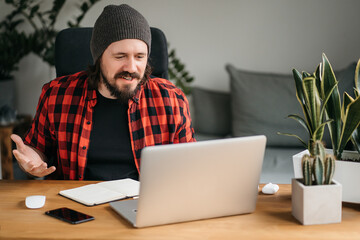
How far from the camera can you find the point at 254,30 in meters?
3.27

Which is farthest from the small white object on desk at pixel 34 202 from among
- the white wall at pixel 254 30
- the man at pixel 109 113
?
the white wall at pixel 254 30

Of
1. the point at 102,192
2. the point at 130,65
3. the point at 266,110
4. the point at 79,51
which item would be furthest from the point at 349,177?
the point at 266,110

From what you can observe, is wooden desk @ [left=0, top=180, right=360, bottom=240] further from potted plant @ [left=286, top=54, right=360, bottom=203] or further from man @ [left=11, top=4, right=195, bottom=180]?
man @ [left=11, top=4, right=195, bottom=180]

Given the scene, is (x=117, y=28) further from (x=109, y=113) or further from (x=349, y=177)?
(x=349, y=177)

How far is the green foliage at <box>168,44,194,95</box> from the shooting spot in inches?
126

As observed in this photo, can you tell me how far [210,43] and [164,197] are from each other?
2.24 m

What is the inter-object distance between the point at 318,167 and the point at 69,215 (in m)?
0.65

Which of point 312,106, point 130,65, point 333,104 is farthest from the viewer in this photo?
point 130,65

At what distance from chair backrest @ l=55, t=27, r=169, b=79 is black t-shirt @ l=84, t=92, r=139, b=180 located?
A: 22cm

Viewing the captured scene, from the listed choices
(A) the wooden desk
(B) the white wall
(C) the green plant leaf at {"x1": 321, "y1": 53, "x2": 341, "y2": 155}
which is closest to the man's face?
(A) the wooden desk

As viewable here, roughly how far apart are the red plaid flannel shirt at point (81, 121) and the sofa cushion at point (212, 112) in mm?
1247

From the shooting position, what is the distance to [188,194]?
121 centimetres

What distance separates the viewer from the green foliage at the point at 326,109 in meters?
1.30

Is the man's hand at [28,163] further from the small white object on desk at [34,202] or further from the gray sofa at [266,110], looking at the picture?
the gray sofa at [266,110]
